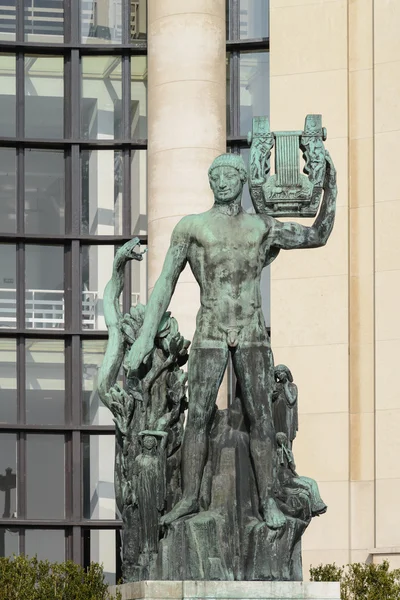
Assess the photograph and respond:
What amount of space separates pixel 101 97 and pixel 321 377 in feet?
22.8

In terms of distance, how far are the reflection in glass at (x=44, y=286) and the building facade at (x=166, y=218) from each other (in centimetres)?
2

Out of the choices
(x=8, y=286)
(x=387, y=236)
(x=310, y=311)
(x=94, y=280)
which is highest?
(x=387, y=236)

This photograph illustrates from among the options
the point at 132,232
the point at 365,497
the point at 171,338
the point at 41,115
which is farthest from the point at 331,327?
the point at 171,338

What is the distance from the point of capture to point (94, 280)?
97.9 feet

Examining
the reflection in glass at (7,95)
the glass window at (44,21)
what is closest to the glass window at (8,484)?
the reflection in glass at (7,95)

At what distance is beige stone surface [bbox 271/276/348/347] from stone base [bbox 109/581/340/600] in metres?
11.4

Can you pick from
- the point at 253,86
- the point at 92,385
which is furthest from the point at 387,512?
the point at 253,86

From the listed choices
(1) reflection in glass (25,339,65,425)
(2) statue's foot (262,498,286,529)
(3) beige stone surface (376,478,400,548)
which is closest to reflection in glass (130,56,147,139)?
(1) reflection in glass (25,339,65,425)

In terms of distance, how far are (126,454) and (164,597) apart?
5.83ft

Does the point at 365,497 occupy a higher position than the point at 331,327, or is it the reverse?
the point at 331,327

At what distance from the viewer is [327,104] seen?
27.5 m

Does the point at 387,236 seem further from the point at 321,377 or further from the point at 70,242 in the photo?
the point at 70,242

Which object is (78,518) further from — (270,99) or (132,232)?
(270,99)

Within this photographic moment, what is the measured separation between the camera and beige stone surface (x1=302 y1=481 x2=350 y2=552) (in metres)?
26.1
